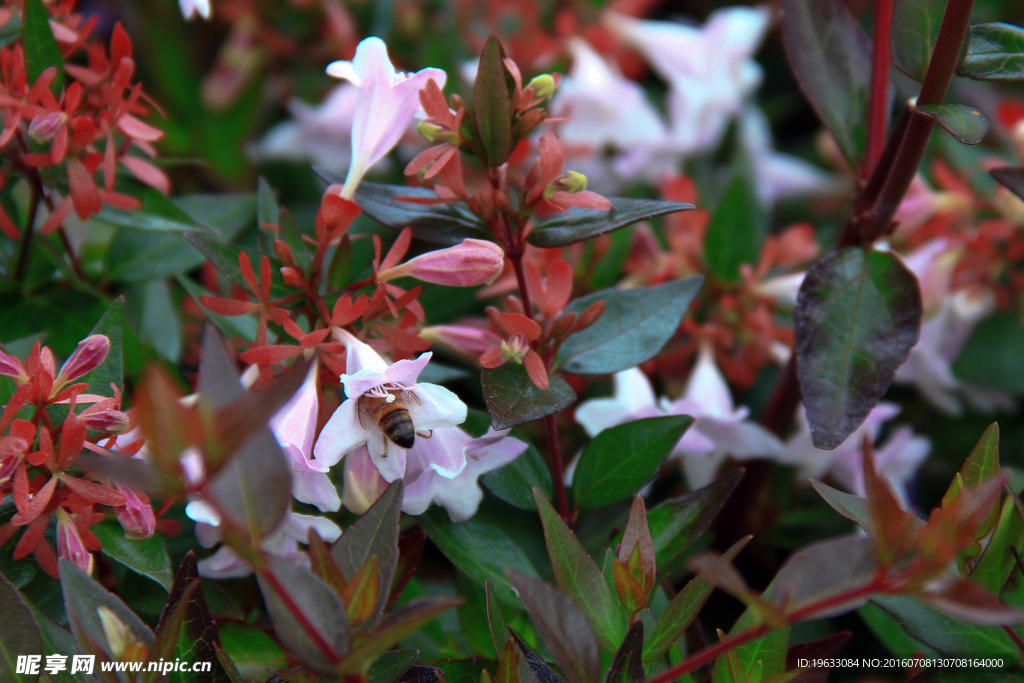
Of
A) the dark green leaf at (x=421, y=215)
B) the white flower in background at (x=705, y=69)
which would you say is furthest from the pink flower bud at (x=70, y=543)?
the white flower in background at (x=705, y=69)

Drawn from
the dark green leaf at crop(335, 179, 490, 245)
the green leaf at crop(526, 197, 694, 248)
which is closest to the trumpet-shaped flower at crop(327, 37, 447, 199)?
the dark green leaf at crop(335, 179, 490, 245)

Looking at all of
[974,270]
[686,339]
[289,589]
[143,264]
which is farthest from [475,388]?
[974,270]

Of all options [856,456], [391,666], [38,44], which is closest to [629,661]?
[391,666]

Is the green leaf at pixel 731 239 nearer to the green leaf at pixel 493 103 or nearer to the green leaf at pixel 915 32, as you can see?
the green leaf at pixel 915 32

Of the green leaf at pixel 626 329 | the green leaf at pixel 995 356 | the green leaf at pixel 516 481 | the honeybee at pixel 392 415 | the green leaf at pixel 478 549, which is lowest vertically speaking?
the green leaf at pixel 995 356

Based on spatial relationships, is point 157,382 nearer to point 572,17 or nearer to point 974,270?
point 974,270

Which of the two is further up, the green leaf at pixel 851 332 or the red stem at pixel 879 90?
the red stem at pixel 879 90
